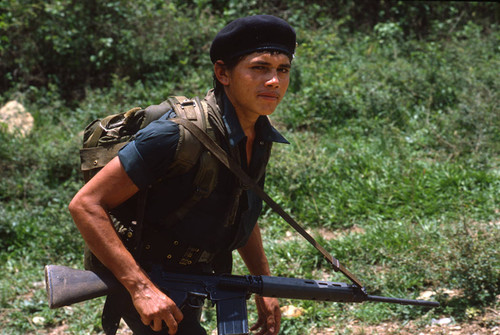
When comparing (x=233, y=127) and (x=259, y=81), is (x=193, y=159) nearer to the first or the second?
(x=233, y=127)

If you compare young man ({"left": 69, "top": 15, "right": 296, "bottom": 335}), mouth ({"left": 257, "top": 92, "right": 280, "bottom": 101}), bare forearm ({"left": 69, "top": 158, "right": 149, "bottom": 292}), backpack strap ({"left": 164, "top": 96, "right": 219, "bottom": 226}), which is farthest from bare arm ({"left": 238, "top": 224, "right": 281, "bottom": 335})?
bare forearm ({"left": 69, "top": 158, "right": 149, "bottom": 292})

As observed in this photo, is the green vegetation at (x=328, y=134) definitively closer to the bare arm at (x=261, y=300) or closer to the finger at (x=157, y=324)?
the bare arm at (x=261, y=300)

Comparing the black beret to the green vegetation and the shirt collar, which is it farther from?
the green vegetation

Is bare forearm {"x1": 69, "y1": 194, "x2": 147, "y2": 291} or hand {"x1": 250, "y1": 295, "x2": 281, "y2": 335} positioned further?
hand {"x1": 250, "y1": 295, "x2": 281, "y2": 335}

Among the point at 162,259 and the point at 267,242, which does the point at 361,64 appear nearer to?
the point at 267,242

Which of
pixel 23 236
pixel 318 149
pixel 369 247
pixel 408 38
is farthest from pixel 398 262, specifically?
pixel 408 38

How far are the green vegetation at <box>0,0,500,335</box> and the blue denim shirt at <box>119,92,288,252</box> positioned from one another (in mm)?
1623

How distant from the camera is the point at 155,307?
220 cm

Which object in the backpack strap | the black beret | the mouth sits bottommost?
the backpack strap

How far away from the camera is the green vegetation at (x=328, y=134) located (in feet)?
14.2

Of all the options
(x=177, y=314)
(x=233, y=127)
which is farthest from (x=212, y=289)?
(x=233, y=127)

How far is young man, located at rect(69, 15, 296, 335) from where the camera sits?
2262 mm

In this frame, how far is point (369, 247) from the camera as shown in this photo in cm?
464

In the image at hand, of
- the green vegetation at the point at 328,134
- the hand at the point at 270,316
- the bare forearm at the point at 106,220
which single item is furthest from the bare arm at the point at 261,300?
the green vegetation at the point at 328,134
